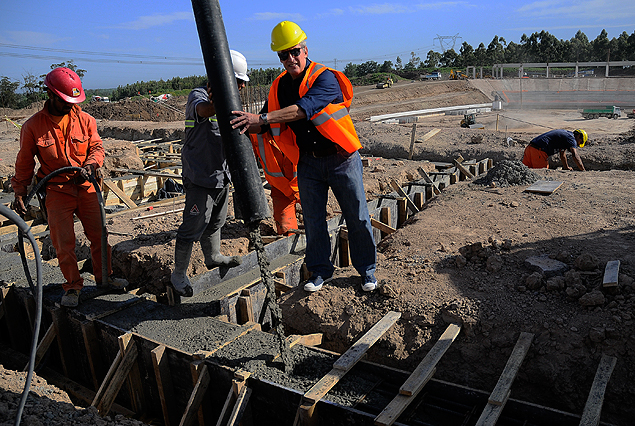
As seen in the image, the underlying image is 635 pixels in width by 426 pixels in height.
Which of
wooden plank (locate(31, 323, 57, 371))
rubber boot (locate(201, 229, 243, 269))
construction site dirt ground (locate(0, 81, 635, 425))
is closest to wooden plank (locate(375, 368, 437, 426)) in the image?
construction site dirt ground (locate(0, 81, 635, 425))

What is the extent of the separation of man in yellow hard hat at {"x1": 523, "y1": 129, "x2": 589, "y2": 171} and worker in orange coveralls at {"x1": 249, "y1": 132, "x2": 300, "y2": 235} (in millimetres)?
5887

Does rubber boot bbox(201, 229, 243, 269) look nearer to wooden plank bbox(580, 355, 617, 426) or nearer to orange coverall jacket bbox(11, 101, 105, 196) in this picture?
orange coverall jacket bbox(11, 101, 105, 196)

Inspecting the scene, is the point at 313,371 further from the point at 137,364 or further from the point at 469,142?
the point at 469,142

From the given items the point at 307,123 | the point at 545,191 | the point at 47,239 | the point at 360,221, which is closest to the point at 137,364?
the point at 360,221

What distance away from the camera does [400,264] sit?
15.3ft

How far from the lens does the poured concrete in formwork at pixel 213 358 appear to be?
2988 mm

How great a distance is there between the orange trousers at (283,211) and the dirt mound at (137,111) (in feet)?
104

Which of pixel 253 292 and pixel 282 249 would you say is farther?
pixel 282 249

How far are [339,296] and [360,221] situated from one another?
754 millimetres

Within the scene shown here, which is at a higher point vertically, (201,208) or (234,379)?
(201,208)

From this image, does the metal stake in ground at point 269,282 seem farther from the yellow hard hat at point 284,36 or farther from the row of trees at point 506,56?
the row of trees at point 506,56

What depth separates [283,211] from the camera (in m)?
6.07

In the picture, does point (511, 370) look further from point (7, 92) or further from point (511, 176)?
point (7, 92)

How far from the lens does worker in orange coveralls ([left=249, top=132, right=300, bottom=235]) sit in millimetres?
5110
